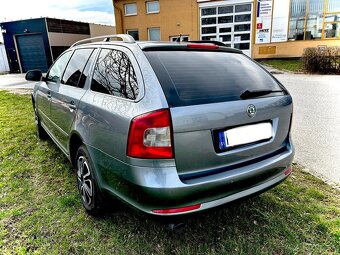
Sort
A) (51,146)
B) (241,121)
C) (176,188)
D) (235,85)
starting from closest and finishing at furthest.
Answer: (176,188) < (241,121) < (235,85) < (51,146)

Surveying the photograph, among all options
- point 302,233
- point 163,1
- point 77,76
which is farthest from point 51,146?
point 163,1

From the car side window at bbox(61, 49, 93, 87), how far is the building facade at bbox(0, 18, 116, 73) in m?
20.5

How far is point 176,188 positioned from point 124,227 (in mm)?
1018

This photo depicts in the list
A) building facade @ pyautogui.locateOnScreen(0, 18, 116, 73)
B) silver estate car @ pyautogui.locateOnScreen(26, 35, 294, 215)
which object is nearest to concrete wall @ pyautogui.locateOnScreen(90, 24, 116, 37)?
building facade @ pyautogui.locateOnScreen(0, 18, 116, 73)

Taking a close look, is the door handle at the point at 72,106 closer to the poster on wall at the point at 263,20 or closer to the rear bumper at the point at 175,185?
the rear bumper at the point at 175,185

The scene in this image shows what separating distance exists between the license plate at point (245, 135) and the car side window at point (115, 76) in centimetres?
73

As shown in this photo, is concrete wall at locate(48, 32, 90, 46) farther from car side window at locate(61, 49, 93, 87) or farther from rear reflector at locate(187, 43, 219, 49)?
rear reflector at locate(187, 43, 219, 49)

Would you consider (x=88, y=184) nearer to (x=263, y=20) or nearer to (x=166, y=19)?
(x=263, y=20)

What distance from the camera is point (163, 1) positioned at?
798 inches

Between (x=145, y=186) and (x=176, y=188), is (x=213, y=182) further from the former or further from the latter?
(x=145, y=186)

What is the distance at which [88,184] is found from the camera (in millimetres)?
2592

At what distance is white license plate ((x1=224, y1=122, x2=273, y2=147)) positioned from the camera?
1978 millimetres

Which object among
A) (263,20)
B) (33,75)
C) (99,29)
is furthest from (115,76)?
(99,29)

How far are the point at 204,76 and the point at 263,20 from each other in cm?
1828
